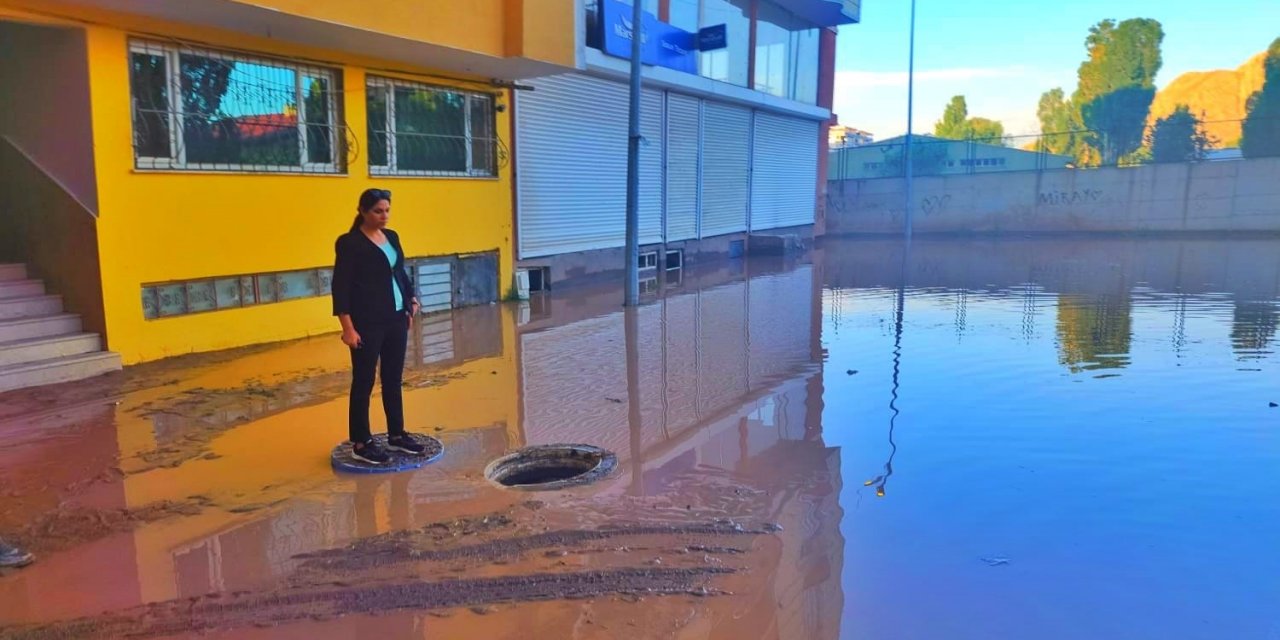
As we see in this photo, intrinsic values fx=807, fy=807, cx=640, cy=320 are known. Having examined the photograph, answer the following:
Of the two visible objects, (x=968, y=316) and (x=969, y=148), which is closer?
(x=968, y=316)

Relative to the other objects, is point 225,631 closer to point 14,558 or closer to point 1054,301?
point 14,558

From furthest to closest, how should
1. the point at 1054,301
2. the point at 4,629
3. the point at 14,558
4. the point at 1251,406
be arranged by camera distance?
the point at 1054,301
the point at 1251,406
the point at 14,558
the point at 4,629

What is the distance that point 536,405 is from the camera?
7.20 metres

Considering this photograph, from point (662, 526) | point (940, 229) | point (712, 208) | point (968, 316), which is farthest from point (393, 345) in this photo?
point (940, 229)

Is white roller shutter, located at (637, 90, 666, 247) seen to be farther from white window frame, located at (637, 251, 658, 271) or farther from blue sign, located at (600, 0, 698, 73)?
blue sign, located at (600, 0, 698, 73)

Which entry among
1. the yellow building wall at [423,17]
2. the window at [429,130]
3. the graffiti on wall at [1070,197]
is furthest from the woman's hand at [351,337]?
the graffiti on wall at [1070,197]

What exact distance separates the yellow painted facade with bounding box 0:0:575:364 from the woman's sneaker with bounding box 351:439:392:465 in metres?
4.52

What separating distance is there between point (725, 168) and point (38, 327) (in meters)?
17.5

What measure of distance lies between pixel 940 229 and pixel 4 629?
36078 millimetres

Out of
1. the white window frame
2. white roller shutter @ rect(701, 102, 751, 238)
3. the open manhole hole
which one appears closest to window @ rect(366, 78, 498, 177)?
the white window frame

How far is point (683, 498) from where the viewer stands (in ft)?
16.3

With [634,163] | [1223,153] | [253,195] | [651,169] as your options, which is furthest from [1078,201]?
[253,195]

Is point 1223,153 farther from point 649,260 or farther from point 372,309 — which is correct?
point 372,309

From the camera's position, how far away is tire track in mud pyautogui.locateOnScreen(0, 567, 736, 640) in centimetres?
337
